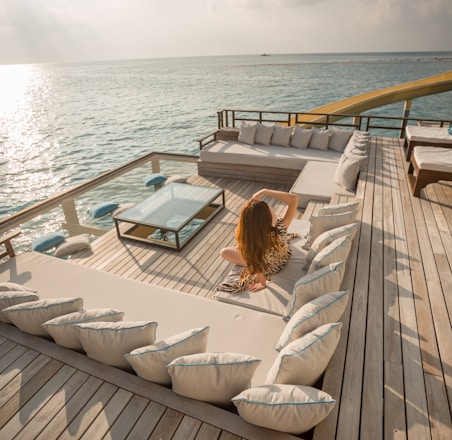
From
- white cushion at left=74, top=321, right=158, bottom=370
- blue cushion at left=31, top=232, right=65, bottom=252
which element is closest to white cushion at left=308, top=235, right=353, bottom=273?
white cushion at left=74, top=321, right=158, bottom=370

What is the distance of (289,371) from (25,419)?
1.52 meters

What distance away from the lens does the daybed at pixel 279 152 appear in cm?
628

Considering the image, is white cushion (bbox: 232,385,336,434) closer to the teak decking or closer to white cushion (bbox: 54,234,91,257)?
the teak decking

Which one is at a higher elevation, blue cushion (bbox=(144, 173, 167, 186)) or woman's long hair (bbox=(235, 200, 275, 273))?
woman's long hair (bbox=(235, 200, 275, 273))

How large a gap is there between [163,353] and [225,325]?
35.5 inches

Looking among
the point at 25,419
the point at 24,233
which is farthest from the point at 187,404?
the point at 24,233

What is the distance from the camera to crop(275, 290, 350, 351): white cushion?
1756 mm

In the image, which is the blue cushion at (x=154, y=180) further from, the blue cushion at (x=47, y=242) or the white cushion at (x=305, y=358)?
the white cushion at (x=305, y=358)

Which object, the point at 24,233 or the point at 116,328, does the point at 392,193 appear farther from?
the point at 24,233

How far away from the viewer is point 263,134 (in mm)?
7633

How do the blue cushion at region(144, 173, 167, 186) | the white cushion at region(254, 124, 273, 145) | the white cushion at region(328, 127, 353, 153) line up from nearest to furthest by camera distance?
the white cushion at region(328, 127, 353, 153), the blue cushion at region(144, 173, 167, 186), the white cushion at region(254, 124, 273, 145)

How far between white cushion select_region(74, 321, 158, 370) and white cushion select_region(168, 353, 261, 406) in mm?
327

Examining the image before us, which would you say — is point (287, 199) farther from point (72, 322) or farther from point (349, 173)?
point (72, 322)

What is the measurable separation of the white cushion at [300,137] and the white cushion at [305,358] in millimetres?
6348
